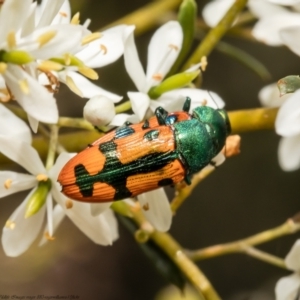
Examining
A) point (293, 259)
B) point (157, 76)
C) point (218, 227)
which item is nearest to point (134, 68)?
point (157, 76)

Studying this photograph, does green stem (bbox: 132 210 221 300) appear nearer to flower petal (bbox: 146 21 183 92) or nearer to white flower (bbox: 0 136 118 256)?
white flower (bbox: 0 136 118 256)

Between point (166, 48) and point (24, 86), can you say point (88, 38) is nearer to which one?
point (24, 86)

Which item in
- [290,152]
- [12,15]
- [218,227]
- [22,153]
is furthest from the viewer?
[218,227]

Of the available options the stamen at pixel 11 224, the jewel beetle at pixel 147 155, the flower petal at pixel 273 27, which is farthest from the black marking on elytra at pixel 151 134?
the flower petal at pixel 273 27

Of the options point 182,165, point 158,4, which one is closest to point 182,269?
point 182,165

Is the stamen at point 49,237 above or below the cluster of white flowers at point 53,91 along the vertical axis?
below

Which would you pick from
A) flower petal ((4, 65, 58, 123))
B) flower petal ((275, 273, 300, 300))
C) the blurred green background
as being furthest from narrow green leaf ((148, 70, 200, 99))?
the blurred green background

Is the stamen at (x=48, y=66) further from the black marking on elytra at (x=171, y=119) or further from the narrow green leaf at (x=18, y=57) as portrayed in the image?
the black marking on elytra at (x=171, y=119)

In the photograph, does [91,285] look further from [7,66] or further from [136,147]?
[7,66]

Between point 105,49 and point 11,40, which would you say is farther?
point 105,49
